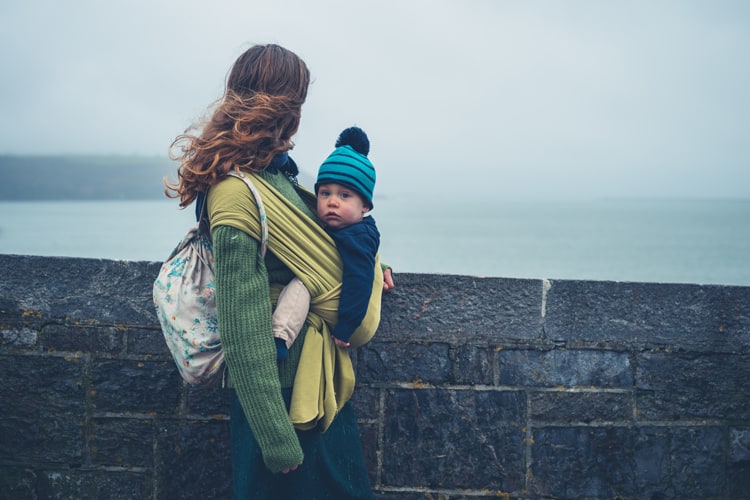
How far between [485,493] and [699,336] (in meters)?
1.13

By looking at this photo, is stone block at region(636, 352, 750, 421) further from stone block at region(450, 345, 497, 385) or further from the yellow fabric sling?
the yellow fabric sling

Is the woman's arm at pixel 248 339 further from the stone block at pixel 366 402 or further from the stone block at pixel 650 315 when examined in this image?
the stone block at pixel 650 315

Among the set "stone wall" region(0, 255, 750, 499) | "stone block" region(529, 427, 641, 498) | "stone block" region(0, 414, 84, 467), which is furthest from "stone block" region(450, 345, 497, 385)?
"stone block" region(0, 414, 84, 467)

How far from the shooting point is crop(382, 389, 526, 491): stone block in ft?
9.59

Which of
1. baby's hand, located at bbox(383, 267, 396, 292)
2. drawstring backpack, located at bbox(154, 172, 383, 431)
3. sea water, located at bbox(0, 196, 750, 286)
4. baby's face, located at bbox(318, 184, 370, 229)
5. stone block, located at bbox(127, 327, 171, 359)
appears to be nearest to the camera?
drawstring backpack, located at bbox(154, 172, 383, 431)

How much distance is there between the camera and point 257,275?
1907mm

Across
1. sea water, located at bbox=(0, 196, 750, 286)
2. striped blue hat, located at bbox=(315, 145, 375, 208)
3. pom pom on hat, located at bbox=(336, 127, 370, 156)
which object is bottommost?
striped blue hat, located at bbox=(315, 145, 375, 208)

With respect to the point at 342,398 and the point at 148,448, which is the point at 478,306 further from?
the point at 148,448

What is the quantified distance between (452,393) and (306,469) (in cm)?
100

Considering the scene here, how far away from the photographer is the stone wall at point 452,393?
2.87m

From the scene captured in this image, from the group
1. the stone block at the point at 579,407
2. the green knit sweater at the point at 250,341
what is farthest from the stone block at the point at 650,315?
the green knit sweater at the point at 250,341

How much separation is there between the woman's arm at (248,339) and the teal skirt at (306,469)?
0.49 ft

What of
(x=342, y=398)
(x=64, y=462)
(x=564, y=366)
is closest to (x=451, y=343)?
(x=564, y=366)

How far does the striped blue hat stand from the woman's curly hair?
0.45 feet
